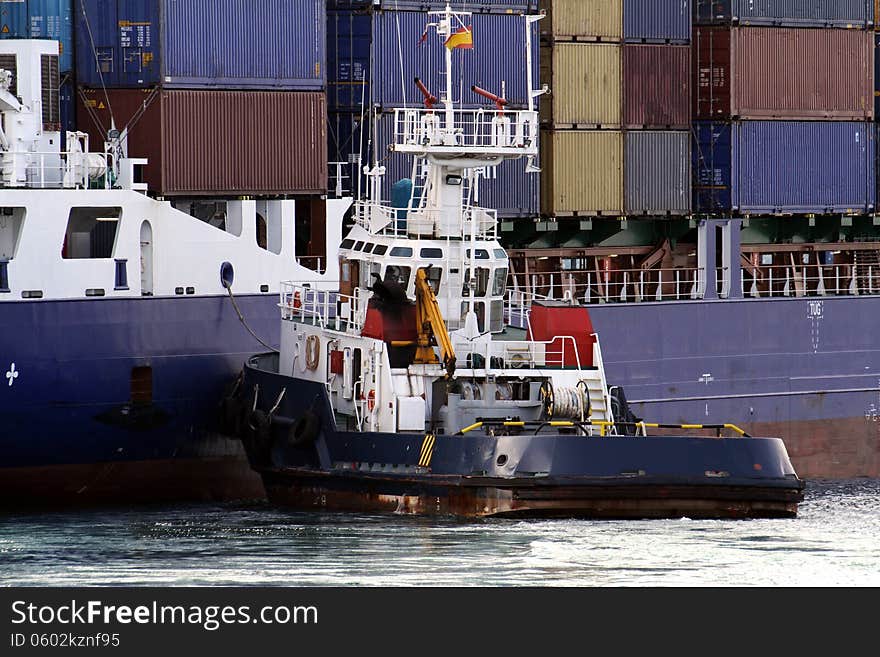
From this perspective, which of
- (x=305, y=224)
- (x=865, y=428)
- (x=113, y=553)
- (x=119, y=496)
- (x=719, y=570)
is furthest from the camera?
(x=865, y=428)

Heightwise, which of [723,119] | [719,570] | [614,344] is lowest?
[719,570]

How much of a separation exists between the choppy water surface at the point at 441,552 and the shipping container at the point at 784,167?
35.7ft

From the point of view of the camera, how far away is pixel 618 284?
37.2 m

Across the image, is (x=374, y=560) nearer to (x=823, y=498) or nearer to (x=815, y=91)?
(x=823, y=498)

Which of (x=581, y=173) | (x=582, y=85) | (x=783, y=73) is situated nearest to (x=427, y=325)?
(x=581, y=173)

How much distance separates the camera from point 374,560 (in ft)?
80.9

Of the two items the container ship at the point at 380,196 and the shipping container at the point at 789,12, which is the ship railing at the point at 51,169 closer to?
the container ship at the point at 380,196

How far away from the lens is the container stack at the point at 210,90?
3281 cm

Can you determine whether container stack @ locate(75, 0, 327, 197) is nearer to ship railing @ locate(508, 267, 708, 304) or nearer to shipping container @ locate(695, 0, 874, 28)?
ship railing @ locate(508, 267, 708, 304)

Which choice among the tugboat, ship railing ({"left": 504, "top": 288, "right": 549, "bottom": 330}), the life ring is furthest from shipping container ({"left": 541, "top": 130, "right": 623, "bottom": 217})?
the life ring

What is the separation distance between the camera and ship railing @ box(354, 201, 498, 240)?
29609 mm

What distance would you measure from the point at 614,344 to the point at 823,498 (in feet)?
17.3

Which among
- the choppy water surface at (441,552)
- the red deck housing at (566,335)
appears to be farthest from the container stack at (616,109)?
the choppy water surface at (441,552)

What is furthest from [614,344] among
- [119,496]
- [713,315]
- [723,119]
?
[119,496]
